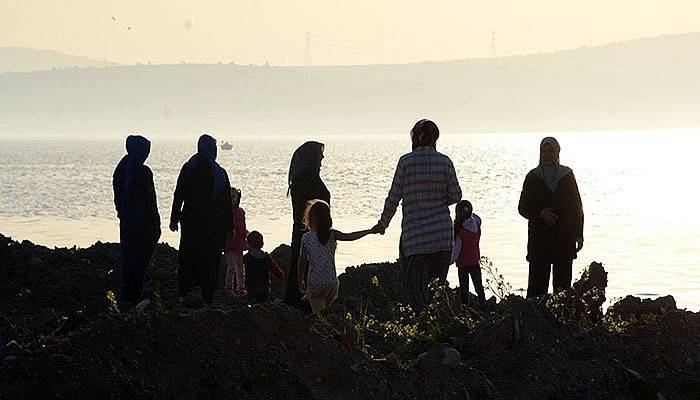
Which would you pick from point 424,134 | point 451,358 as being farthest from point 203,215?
point 451,358

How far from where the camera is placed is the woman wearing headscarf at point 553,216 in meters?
11.5

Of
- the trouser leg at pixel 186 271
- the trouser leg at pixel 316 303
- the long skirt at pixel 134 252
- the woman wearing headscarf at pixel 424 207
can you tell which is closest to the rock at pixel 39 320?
the long skirt at pixel 134 252

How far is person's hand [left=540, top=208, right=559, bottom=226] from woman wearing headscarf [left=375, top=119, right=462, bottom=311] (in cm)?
138

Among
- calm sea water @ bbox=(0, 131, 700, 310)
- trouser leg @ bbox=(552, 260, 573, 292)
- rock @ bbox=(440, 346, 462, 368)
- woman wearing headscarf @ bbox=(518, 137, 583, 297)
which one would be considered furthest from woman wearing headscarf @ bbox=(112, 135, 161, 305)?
calm sea water @ bbox=(0, 131, 700, 310)

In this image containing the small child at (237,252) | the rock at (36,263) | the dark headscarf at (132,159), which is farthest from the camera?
the rock at (36,263)

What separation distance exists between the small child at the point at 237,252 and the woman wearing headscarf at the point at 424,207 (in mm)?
4267

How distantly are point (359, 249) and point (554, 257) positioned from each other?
1521 cm

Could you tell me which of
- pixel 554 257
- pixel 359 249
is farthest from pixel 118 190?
pixel 359 249

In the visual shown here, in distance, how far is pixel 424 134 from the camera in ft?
33.6

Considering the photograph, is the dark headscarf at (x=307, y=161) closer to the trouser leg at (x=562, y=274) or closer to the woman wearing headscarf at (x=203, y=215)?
the woman wearing headscarf at (x=203, y=215)

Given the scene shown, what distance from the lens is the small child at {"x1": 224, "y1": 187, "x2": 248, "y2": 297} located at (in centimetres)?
1451

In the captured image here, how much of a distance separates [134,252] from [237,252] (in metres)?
2.00

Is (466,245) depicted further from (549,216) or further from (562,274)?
(549,216)

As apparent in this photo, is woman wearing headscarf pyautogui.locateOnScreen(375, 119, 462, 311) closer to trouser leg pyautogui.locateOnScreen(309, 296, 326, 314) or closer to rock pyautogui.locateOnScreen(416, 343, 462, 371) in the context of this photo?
trouser leg pyautogui.locateOnScreen(309, 296, 326, 314)
